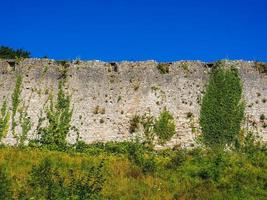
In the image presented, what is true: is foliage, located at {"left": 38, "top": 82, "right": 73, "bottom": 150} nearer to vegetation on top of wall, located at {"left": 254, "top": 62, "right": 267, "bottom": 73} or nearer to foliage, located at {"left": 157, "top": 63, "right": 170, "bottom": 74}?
foliage, located at {"left": 157, "top": 63, "right": 170, "bottom": 74}

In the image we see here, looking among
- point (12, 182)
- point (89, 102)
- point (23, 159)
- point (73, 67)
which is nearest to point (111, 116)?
point (89, 102)

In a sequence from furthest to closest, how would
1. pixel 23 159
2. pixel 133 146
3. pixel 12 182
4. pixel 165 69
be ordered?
pixel 165 69
pixel 133 146
pixel 23 159
pixel 12 182

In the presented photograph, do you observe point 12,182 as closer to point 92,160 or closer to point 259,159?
point 92,160

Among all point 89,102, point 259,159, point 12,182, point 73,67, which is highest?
A: point 73,67

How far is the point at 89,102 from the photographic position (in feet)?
86.8

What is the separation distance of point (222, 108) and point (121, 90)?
4.81 meters

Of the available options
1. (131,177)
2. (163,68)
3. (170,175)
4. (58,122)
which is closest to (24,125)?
(58,122)

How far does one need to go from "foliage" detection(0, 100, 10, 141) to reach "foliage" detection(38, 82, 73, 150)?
1.50 metres

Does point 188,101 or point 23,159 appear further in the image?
point 188,101

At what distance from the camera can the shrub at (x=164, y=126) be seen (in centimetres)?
2586

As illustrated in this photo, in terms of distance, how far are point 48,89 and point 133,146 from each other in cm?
495

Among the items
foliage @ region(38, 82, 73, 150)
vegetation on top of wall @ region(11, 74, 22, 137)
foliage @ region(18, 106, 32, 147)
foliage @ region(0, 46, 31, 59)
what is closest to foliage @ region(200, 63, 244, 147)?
foliage @ region(38, 82, 73, 150)

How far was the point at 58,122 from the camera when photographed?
25812mm

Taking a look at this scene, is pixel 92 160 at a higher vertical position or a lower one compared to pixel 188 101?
lower
